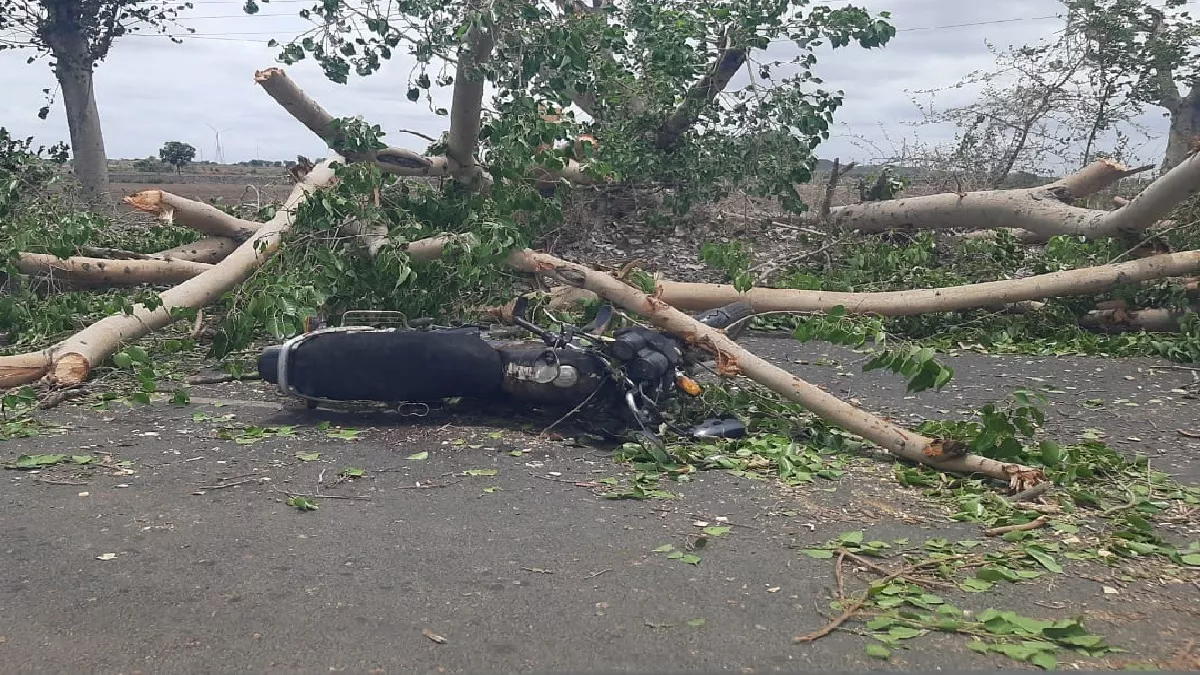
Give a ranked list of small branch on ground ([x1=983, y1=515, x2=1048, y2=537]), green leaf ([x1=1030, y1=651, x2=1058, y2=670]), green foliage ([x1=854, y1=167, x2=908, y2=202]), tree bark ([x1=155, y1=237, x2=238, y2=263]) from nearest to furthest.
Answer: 1. green leaf ([x1=1030, y1=651, x2=1058, y2=670])
2. small branch on ground ([x1=983, y1=515, x2=1048, y2=537])
3. tree bark ([x1=155, y1=237, x2=238, y2=263])
4. green foliage ([x1=854, y1=167, x2=908, y2=202])

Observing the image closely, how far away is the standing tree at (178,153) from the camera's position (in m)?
28.6

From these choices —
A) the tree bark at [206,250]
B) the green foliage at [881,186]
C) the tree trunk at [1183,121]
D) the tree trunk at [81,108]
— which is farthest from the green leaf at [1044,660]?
the tree trunk at [81,108]

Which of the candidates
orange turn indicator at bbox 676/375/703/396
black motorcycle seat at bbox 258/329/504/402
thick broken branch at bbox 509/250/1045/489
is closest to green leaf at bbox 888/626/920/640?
thick broken branch at bbox 509/250/1045/489

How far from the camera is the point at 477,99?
598 centimetres

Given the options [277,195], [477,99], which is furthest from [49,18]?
[477,99]

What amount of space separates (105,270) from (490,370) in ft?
11.9

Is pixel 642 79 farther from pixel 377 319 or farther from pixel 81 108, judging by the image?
pixel 81 108

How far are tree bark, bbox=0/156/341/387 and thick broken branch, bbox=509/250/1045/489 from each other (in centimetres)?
159

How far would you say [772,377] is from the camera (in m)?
4.36

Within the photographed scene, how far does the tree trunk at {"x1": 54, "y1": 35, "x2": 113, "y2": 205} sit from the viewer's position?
16.2 meters

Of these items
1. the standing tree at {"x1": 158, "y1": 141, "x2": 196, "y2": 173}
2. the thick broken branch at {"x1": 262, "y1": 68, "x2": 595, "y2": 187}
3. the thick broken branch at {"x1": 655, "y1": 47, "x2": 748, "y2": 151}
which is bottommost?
the standing tree at {"x1": 158, "y1": 141, "x2": 196, "y2": 173}

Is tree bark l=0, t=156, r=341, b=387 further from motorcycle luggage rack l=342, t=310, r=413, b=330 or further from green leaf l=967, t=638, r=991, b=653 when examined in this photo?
green leaf l=967, t=638, r=991, b=653

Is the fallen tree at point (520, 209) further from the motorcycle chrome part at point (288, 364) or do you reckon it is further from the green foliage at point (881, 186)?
the motorcycle chrome part at point (288, 364)

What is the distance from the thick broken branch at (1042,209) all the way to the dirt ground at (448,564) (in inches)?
97.7
